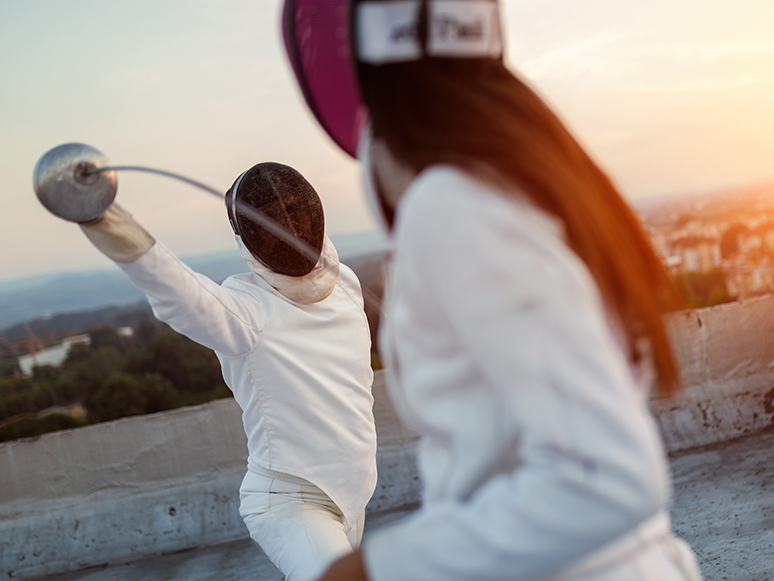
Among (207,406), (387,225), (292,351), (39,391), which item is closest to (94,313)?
(39,391)

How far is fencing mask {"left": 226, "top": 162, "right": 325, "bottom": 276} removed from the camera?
2.26 meters

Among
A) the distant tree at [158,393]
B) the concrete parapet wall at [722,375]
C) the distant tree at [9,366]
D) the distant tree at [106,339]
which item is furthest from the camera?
the distant tree at [106,339]

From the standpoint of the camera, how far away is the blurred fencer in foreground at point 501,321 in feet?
2.13

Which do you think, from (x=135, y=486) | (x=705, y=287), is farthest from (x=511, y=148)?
(x=705, y=287)

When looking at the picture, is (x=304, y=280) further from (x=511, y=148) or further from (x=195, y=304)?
(x=511, y=148)

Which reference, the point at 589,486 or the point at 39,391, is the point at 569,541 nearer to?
the point at 589,486

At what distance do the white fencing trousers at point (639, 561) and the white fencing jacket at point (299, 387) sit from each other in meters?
1.43

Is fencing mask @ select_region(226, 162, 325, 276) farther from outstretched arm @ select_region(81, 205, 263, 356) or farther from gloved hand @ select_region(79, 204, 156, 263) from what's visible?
gloved hand @ select_region(79, 204, 156, 263)

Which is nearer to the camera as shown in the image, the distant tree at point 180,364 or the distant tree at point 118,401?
the distant tree at point 118,401

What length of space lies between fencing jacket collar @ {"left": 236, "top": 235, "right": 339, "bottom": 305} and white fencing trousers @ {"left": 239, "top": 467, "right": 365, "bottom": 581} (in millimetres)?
577

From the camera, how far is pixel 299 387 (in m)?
2.21

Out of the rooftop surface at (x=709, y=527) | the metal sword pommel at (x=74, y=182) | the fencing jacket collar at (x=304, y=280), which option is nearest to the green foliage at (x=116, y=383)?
the rooftop surface at (x=709, y=527)

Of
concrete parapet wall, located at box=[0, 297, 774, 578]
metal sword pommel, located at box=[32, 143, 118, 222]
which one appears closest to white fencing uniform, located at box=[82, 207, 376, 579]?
metal sword pommel, located at box=[32, 143, 118, 222]

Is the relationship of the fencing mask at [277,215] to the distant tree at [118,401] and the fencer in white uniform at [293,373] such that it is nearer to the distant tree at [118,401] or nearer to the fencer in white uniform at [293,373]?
the fencer in white uniform at [293,373]
